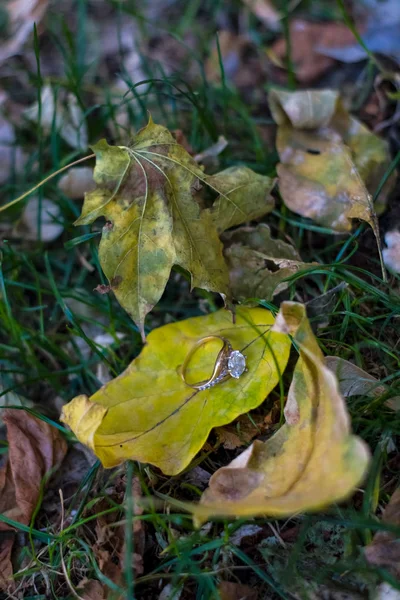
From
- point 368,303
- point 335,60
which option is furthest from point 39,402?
point 335,60

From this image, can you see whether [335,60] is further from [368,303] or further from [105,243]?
[105,243]

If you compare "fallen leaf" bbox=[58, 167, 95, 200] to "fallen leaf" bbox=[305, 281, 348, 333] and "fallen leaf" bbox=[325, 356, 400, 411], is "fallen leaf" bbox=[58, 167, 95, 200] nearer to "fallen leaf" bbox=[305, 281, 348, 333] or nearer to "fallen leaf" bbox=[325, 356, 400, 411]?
"fallen leaf" bbox=[305, 281, 348, 333]

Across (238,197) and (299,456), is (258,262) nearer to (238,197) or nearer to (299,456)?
(238,197)

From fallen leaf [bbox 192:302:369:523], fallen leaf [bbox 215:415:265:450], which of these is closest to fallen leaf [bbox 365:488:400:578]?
fallen leaf [bbox 192:302:369:523]

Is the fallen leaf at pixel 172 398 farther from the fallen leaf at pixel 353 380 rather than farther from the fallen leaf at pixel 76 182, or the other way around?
the fallen leaf at pixel 76 182

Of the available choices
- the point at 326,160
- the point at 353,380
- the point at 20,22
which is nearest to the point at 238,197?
the point at 326,160

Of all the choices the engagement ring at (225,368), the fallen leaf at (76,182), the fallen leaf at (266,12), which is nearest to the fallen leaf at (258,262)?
the engagement ring at (225,368)

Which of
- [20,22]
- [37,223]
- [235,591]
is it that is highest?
[20,22]
